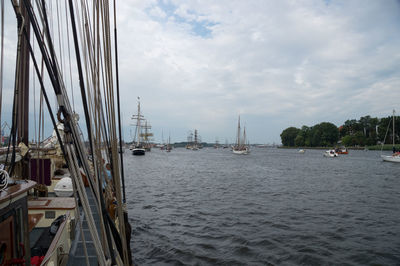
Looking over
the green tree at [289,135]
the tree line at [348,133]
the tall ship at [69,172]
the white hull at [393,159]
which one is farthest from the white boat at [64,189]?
the green tree at [289,135]

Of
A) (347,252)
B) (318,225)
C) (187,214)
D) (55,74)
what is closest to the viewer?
(55,74)

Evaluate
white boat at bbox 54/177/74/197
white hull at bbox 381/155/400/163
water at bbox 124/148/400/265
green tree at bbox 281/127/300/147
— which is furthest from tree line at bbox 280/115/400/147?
white boat at bbox 54/177/74/197

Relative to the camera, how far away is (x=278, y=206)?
13484 mm

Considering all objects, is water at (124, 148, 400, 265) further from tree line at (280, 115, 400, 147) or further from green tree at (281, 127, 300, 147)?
green tree at (281, 127, 300, 147)

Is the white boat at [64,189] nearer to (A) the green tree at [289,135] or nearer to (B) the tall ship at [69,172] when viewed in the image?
(B) the tall ship at [69,172]

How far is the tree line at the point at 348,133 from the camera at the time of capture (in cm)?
10256

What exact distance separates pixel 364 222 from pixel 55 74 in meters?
12.5

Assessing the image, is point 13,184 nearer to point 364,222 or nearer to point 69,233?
point 69,233

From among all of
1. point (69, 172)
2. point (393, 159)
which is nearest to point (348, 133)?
point (393, 159)

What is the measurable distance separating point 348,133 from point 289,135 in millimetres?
36654

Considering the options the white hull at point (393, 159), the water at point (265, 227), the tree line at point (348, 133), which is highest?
the tree line at point (348, 133)

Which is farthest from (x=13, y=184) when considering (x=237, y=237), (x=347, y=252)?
(x=347, y=252)

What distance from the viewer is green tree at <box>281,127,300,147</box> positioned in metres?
160

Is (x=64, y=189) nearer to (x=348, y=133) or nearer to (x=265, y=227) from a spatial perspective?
(x=265, y=227)
